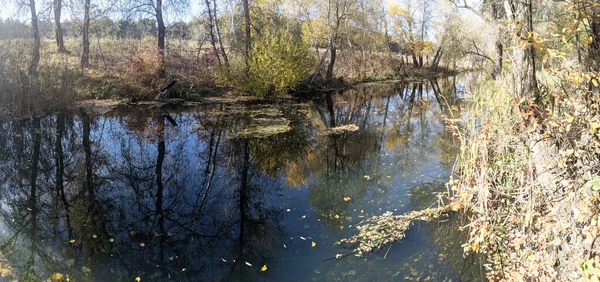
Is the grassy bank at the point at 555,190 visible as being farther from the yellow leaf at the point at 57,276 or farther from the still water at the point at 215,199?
the yellow leaf at the point at 57,276

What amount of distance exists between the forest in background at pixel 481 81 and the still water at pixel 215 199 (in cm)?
87

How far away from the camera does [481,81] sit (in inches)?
253

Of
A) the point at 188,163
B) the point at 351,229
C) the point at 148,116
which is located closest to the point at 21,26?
the point at 148,116

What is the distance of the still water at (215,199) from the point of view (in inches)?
173

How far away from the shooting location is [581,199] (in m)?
3.12

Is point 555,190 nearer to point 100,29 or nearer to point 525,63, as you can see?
point 525,63

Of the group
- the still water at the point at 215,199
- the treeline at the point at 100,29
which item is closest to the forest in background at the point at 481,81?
the treeline at the point at 100,29

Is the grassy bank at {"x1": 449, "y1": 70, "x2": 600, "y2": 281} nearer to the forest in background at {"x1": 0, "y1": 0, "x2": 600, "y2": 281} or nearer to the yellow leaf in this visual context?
the forest in background at {"x1": 0, "y1": 0, "x2": 600, "y2": 281}

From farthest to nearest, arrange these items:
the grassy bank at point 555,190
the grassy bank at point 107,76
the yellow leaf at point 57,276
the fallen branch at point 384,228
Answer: the grassy bank at point 107,76 < the fallen branch at point 384,228 < the yellow leaf at point 57,276 < the grassy bank at point 555,190

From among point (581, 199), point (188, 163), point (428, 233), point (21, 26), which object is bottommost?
point (428, 233)

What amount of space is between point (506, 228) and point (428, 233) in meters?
1.00

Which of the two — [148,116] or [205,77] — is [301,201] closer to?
[148,116]

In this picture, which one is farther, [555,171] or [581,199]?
[555,171]

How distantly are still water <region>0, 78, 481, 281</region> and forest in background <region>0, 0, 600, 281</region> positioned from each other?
869 millimetres
